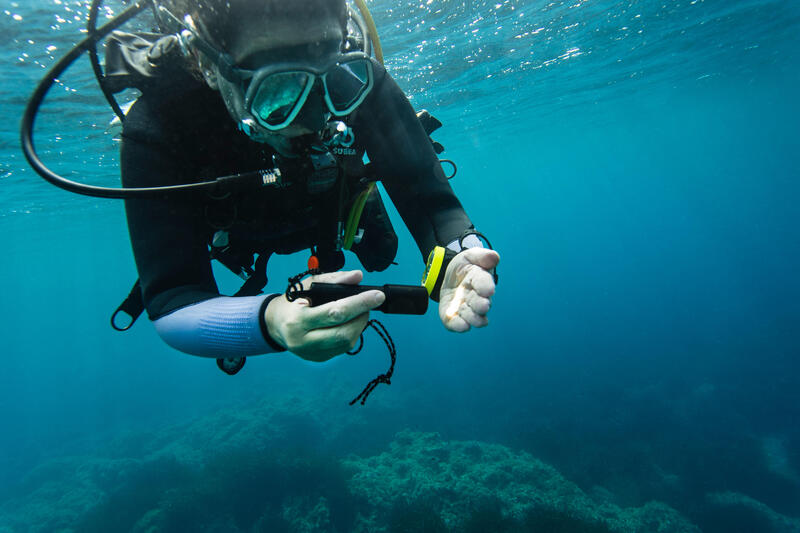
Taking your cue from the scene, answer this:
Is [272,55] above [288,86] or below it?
above

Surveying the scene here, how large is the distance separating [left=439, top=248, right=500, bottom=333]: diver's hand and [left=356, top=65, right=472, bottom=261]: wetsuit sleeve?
752 millimetres

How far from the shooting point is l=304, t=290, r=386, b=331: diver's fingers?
4.66 ft

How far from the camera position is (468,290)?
1914 millimetres

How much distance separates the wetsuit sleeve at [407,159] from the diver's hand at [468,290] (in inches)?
29.6

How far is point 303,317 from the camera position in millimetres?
1439

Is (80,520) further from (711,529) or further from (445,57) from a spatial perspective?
(445,57)

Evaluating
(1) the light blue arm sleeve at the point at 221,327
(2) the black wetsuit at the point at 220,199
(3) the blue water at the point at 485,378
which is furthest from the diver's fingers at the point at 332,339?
(3) the blue water at the point at 485,378

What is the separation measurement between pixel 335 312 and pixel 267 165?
1.98m

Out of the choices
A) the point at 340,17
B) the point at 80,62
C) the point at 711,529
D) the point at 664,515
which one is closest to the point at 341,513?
the point at 664,515

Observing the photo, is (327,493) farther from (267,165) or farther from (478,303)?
(478,303)

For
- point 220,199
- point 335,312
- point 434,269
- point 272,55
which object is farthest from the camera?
point 220,199

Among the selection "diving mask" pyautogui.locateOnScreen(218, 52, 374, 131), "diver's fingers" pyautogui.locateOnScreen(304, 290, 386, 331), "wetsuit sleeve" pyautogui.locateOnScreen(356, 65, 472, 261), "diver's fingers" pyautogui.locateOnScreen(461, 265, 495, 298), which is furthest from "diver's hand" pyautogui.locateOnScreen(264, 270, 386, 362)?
"wetsuit sleeve" pyautogui.locateOnScreen(356, 65, 472, 261)

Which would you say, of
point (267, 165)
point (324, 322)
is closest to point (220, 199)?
point (267, 165)

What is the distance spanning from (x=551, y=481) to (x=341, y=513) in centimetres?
584
